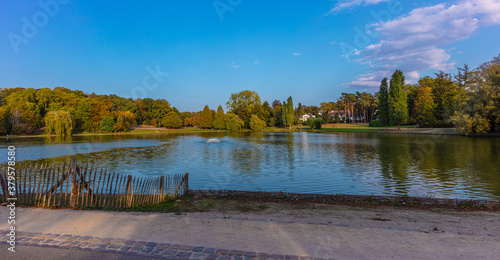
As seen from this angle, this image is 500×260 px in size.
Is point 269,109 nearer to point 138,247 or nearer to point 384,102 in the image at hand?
point 384,102

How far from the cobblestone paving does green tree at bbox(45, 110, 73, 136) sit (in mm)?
77935

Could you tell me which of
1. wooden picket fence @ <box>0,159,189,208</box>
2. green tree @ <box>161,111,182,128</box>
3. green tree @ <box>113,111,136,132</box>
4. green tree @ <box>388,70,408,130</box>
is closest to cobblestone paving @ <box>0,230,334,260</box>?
wooden picket fence @ <box>0,159,189,208</box>

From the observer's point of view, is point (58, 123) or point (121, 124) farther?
point (121, 124)

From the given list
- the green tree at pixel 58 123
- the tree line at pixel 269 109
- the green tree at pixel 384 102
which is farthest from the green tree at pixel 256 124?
the green tree at pixel 58 123

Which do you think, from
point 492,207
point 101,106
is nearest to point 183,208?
point 492,207

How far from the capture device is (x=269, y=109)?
394ft

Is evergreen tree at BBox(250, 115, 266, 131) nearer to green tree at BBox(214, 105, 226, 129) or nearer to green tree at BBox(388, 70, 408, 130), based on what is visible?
green tree at BBox(214, 105, 226, 129)

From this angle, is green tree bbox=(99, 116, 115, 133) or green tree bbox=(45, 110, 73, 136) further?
green tree bbox=(99, 116, 115, 133)

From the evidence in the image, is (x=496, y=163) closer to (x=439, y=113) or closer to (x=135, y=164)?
(x=135, y=164)

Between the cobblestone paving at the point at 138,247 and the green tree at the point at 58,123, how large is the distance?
256 feet

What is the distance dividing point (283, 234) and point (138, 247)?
2.97 metres

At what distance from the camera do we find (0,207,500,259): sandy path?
511 centimetres

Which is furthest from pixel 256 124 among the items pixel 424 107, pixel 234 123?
pixel 424 107

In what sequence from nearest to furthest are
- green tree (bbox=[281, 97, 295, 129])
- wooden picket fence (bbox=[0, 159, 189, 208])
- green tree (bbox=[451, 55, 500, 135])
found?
wooden picket fence (bbox=[0, 159, 189, 208])
green tree (bbox=[451, 55, 500, 135])
green tree (bbox=[281, 97, 295, 129])
